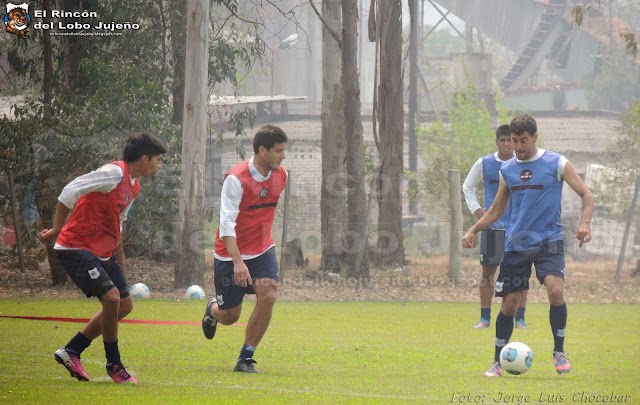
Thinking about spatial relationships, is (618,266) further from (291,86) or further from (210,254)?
(291,86)

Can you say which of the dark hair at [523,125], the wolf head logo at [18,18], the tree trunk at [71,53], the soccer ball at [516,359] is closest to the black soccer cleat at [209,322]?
the soccer ball at [516,359]

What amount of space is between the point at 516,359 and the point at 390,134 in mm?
11738

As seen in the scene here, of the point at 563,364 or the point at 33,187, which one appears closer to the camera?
the point at 563,364

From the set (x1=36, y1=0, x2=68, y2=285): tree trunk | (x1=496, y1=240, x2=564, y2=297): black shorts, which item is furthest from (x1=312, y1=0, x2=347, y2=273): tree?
(x1=496, y1=240, x2=564, y2=297): black shorts

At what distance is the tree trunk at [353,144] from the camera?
18578 mm

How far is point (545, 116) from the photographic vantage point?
46906mm

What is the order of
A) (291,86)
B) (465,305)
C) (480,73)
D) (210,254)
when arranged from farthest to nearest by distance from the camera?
1. (291,86)
2. (480,73)
3. (210,254)
4. (465,305)

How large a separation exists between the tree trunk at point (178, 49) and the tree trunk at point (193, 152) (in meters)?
3.07

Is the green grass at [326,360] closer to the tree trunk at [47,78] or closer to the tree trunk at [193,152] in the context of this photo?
the tree trunk at [193,152]

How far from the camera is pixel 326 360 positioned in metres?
9.20

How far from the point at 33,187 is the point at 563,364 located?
11.6 metres

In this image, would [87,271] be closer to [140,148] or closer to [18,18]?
[140,148]

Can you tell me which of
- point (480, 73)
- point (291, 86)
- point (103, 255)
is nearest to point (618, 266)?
point (103, 255)

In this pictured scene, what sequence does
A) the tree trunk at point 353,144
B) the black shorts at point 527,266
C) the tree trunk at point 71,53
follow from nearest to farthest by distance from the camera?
the black shorts at point 527,266 → the tree trunk at point 353,144 → the tree trunk at point 71,53
